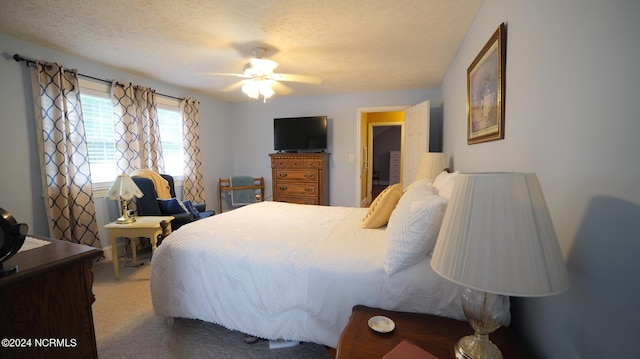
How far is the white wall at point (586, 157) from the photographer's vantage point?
0.59 metres

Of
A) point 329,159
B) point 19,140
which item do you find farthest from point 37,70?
point 329,159

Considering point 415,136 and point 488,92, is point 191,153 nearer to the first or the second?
point 415,136

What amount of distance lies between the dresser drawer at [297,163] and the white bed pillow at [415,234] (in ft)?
9.88

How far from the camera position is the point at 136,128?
328 centimetres

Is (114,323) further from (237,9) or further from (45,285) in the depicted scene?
(237,9)

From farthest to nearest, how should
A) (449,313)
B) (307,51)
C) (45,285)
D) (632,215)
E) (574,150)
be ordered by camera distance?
(307,51) < (449,313) < (45,285) < (574,150) < (632,215)

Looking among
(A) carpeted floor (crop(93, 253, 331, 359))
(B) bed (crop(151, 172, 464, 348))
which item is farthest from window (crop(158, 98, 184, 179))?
(B) bed (crop(151, 172, 464, 348))

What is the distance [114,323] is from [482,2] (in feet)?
11.6

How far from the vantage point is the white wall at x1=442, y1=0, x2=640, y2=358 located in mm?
588

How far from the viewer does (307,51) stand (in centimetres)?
258

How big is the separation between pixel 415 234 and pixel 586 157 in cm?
67

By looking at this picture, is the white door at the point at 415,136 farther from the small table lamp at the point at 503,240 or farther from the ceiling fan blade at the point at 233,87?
the small table lamp at the point at 503,240

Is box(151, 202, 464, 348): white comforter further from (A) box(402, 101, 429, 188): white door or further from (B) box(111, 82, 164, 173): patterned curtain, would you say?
(A) box(402, 101, 429, 188): white door

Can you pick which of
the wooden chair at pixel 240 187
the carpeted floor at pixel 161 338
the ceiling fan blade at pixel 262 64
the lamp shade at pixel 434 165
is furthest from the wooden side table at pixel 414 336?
the wooden chair at pixel 240 187
